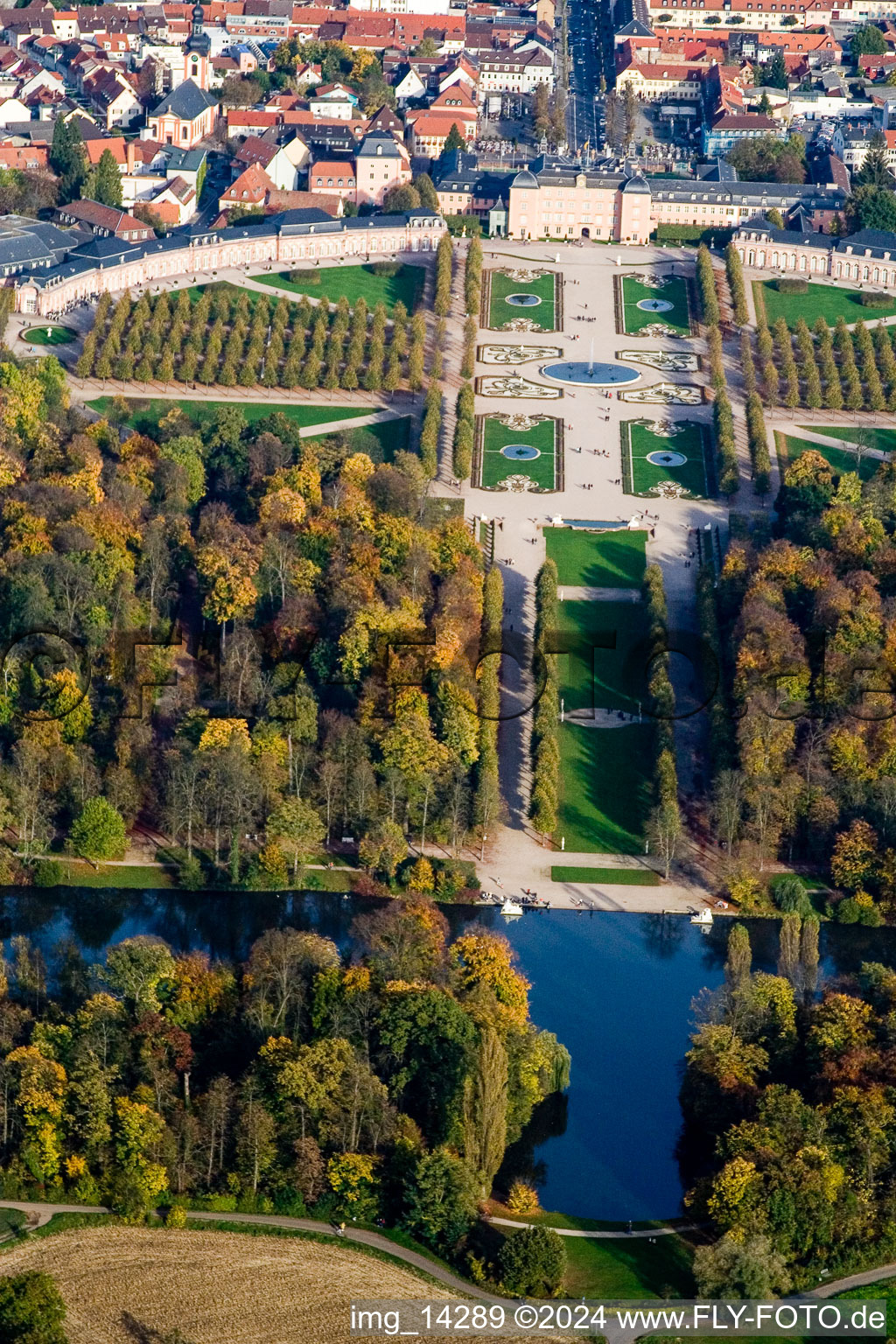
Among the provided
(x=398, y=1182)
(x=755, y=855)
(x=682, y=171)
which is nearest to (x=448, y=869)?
(x=755, y=855)

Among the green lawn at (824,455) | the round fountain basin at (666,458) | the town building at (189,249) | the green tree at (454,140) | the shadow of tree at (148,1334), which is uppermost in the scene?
the green tree at (454,140)

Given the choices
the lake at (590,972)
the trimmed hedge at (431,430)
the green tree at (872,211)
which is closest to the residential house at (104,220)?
the trimmed hedge at (431,430)

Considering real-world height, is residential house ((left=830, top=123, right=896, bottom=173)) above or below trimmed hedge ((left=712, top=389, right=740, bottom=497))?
above

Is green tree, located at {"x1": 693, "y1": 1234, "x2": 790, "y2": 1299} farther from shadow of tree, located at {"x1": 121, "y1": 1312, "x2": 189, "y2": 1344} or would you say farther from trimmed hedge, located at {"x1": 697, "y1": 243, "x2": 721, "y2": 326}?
trimmed hedge, located at {"x1": 697, "y1": 243, "x2": 721, "y2": 326}

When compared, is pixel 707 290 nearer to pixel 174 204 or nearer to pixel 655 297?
pixel 655 297

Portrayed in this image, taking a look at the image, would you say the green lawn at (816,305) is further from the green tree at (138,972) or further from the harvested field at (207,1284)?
the harvested field at (207,1284)

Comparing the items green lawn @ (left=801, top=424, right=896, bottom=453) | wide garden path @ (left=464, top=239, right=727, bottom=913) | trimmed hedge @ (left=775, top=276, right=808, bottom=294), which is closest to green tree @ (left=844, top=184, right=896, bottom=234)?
trimmed hedge @ (left=775, top=276, right=808, bottom=294)

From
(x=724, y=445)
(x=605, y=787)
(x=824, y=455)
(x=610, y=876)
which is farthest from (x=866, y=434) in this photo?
(x=610, y=876)
